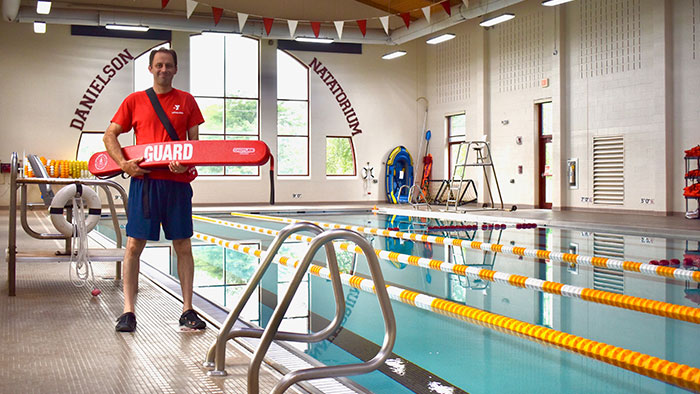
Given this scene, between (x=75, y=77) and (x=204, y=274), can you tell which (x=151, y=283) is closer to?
(x=204, y=274)

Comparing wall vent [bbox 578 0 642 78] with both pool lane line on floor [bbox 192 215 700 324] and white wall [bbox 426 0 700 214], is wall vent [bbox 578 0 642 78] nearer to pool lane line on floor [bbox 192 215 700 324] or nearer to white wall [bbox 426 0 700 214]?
white wall [bbox 426 0 700 214]

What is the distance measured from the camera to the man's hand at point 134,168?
3.06 meters

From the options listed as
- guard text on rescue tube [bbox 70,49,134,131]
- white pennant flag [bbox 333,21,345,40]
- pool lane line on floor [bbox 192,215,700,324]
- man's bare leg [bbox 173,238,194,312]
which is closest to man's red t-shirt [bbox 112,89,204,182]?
man's bare leg [bbox 173,238,194,312]

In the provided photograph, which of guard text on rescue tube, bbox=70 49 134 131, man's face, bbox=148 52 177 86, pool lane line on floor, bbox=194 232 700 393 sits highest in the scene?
guard text on rescue tube, bbox=70 49 134 131

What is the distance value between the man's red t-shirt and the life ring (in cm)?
132

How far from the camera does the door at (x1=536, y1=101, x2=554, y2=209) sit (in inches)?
611

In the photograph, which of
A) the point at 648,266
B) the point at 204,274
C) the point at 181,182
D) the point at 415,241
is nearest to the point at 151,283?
the point at 204,274

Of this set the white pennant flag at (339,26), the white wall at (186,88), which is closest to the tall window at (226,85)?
the white wall at (186,88)

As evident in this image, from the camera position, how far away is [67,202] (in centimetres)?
440

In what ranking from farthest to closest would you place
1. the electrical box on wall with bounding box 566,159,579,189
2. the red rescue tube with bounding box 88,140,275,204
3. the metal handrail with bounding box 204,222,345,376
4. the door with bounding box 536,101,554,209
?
the door with bounding box 536,101,554,209 < the electrical box on wall with bounding box 566,159,579,189 < the red rescue tube with bounding box 88,140,275,204 < the metal handrail with bounding box 204,222,345,376

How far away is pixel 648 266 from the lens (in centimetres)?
564

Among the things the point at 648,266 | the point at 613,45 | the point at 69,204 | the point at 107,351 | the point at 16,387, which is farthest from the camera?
the point at 613,45

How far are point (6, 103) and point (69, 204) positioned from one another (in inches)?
544

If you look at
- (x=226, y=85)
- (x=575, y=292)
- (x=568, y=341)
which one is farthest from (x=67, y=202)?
(x=226, y=85)
